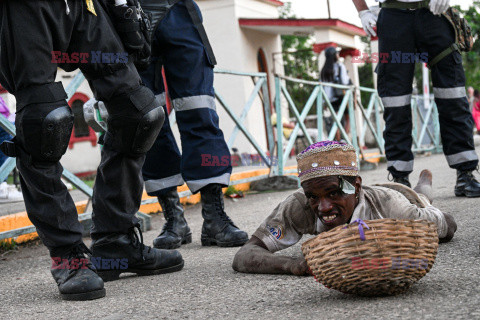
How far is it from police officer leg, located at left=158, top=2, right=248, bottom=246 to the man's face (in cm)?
106

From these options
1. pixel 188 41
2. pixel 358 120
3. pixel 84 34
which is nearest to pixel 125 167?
pixel 84 34

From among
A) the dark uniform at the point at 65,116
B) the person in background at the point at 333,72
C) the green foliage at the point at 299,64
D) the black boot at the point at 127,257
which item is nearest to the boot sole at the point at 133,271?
the black boot at the point at 127,257

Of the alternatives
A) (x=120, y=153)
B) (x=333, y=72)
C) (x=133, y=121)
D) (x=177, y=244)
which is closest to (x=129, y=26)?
(x=133, y=121)

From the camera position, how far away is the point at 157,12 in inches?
145

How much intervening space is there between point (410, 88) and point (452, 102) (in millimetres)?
293

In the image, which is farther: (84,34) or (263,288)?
(84,34)

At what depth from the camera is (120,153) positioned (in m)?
2.90

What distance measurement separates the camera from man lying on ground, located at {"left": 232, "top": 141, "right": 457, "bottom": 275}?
2.65 m

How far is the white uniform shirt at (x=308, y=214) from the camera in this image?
2830 mm

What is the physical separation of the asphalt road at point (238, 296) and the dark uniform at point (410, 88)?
4.06 ft

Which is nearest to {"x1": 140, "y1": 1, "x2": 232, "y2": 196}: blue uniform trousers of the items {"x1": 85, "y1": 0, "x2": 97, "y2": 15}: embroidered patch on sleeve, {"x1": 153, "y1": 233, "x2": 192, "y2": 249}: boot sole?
{"x1": 153, "y1": 233, "x2": 192, "y2": 249}: boot sole

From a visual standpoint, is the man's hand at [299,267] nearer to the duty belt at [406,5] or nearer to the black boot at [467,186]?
the black boot at [467,186]

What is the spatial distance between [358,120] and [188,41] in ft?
47.1

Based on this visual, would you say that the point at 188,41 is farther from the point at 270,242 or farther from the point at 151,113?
the point at 270,242
